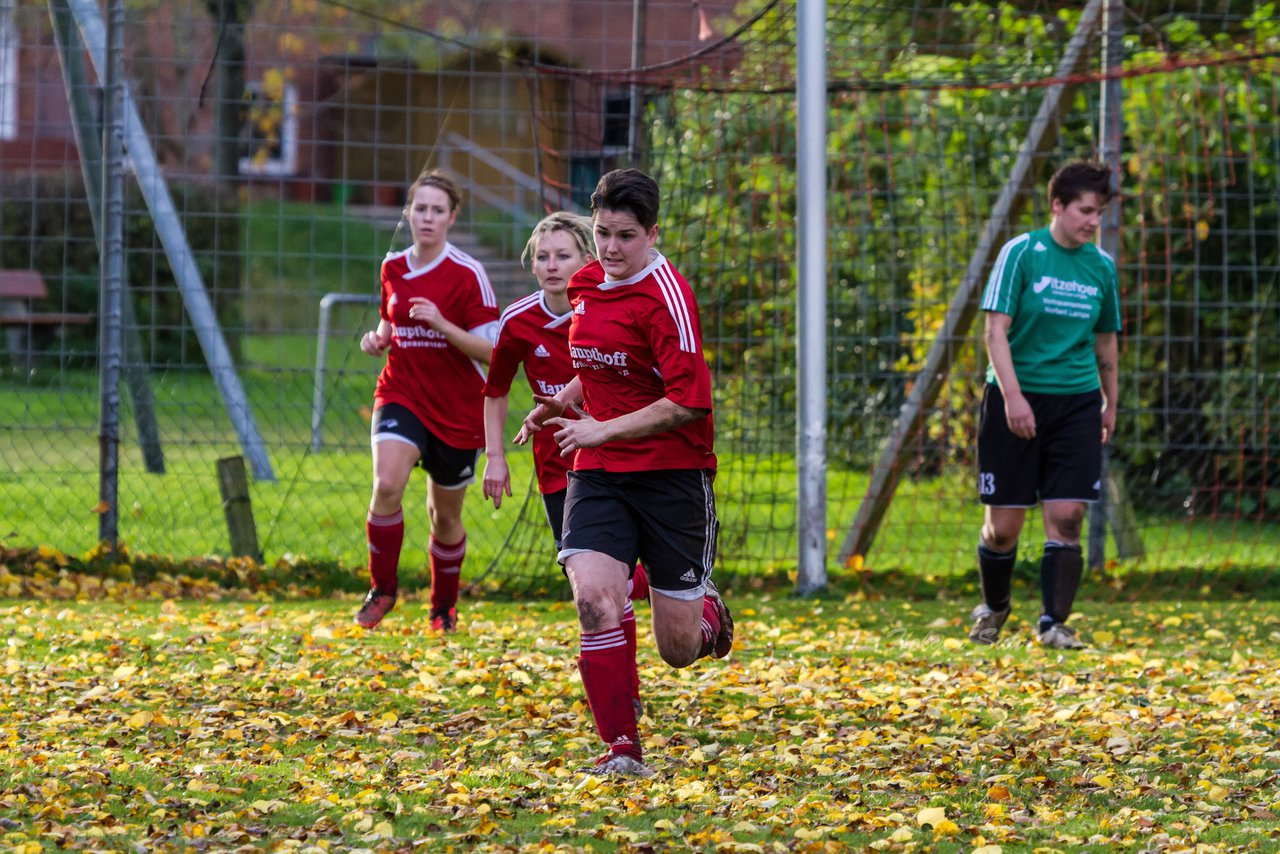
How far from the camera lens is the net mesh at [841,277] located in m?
9.12

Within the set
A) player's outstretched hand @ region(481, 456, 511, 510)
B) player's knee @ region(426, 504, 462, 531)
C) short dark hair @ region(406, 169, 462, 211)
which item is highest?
short dark hair @ region(406, 169, 462, 211)

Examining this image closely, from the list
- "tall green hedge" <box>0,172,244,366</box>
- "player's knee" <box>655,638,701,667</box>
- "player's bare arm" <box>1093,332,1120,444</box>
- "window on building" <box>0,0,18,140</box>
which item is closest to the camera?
"player's knee" <box>655,638,701,667</box>

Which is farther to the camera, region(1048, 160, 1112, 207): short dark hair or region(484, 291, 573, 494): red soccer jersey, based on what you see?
region(1048, 160, 1112, 207): short dark hair

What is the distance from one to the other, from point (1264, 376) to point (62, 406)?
7295 millimetres

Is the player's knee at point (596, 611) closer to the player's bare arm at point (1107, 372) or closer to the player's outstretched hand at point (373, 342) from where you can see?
the player's outstretched hand at point (373, 342)

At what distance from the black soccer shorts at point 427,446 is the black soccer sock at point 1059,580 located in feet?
8.06

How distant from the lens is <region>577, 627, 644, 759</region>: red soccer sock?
464cm

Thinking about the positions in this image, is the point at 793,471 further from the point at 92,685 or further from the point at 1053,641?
the point at 92,685

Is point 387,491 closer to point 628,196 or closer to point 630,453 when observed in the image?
point 630,453

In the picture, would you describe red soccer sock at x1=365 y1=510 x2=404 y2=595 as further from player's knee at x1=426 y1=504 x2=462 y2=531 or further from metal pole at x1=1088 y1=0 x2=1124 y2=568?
metal pole at x1=1088 y1=0 x2=1124 y2=568

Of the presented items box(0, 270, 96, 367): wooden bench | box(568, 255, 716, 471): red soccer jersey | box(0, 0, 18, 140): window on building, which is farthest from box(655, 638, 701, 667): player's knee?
box(0, 270, 96, 367): wooden bench

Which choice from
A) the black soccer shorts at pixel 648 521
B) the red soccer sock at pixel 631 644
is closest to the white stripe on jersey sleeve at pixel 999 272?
the red soccer sock at pixel 631 644

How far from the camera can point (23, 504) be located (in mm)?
9484

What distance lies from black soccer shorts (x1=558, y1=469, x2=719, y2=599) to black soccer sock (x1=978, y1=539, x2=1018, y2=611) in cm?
277
